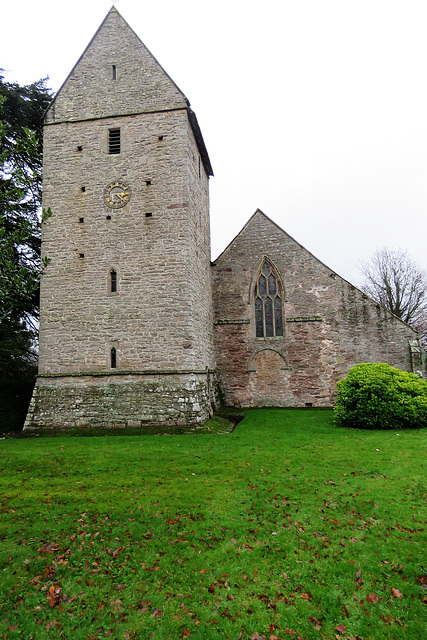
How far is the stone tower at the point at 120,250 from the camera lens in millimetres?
12898

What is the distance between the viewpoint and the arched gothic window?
17.8m

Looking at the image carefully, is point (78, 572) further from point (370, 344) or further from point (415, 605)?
point (370, 344)

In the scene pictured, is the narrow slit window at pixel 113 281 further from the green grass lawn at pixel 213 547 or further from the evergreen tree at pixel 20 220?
the green grass lawn at pixel 213 547

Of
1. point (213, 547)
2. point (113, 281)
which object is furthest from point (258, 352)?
point (213, 547)

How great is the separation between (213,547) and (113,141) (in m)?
14.7

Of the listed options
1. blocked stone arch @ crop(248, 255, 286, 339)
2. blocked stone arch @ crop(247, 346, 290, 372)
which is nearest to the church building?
blocked stone arch @ crop(247, 346, 290, 372)

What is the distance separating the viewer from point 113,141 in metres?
14.6

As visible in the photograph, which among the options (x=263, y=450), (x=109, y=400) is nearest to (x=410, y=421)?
(x=263, y=450)

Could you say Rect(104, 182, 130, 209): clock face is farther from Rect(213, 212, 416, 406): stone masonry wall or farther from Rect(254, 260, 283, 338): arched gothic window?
Rect(254, 260, 283, 338): arched gothic window

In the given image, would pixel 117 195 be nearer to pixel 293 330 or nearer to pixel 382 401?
pixel 293 330

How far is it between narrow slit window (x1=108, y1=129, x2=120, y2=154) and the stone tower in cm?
4

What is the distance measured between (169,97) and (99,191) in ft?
15.2

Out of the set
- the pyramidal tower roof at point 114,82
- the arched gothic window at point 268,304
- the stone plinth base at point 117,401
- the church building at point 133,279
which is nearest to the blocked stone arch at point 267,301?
the arched gothic window at point 268,304

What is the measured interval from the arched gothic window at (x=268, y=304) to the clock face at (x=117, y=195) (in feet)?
24.8
